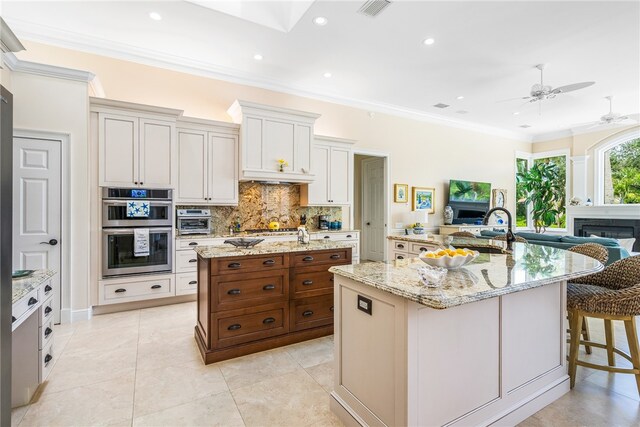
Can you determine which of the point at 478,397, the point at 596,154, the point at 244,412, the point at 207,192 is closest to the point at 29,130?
the point at 207,192

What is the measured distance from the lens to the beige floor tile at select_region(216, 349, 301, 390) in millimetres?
2340

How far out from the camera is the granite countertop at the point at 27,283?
68.4 inches

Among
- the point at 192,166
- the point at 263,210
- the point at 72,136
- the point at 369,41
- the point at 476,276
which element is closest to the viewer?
the point at 476,276

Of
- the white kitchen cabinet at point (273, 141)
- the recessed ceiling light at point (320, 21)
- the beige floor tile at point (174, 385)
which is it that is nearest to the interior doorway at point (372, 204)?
the white kitchen cabinet at point (273, 141)

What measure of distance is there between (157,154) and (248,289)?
2.45m

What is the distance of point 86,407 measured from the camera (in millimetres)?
2016

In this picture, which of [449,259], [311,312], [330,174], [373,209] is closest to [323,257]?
[311,312]

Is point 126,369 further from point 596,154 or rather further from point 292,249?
point 596,154

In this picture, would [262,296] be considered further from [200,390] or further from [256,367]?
[200,390]

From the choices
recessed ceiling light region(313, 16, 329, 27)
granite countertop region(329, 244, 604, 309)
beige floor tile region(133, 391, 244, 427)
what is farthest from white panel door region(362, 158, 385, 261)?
beige floor tile region(133, 391, 244, 427)

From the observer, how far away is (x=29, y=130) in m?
3.27

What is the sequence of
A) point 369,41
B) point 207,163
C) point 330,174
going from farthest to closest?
point 330,174 < point 207,163 < point 369,41

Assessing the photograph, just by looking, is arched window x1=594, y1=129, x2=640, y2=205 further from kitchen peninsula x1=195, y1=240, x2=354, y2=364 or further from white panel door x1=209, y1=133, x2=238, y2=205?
white panel door x1=209, y1=133, x2=238, y2=205

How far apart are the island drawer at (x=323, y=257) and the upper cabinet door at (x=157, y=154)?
2.25 metres
